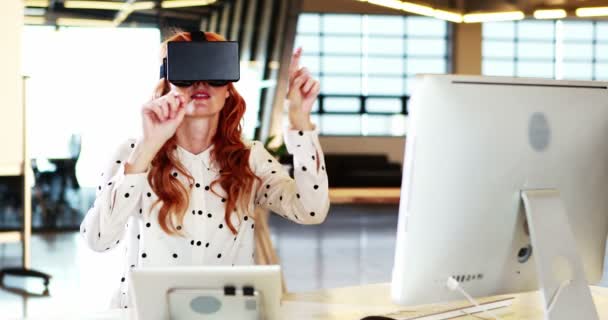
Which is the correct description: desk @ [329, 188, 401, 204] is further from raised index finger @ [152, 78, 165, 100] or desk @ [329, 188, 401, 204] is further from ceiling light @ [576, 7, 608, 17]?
raised index finger @ [152, 78, 165, 100]

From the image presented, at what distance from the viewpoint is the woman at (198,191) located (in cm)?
209

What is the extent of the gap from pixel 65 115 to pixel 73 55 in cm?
39

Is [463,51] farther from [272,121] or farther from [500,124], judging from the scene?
[500,124]

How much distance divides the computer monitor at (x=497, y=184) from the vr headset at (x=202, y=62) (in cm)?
59

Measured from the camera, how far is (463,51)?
16.2 m

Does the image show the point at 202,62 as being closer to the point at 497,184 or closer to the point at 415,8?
the point at 497,184

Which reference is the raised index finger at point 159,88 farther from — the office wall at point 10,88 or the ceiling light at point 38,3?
the ceiling light at point 38,3

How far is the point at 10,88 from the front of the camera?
551 cm

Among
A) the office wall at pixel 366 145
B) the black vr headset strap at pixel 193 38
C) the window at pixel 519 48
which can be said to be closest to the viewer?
the black vr headset strap at pixel 193 38

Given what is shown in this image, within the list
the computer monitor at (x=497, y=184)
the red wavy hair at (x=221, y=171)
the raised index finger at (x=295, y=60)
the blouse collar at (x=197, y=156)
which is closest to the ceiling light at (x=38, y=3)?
the red wavy hair at (x=221, y=171)

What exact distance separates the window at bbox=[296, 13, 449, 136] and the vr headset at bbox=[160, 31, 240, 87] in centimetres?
1395

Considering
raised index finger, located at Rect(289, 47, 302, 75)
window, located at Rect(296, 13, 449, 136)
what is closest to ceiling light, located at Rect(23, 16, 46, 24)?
raised index finger, located at Rect(289, 47, 302, 75)

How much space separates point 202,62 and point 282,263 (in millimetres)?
6135

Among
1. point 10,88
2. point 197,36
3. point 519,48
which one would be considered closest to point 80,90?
point 10,88
